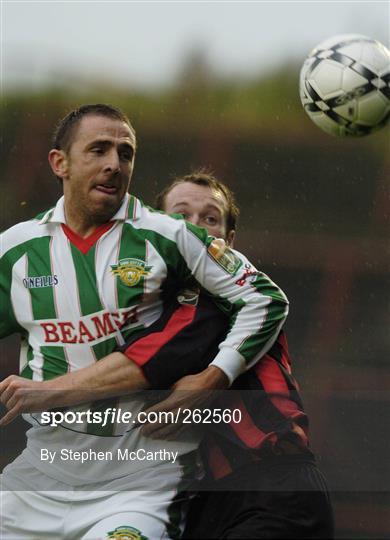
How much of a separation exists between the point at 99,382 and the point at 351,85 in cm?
137

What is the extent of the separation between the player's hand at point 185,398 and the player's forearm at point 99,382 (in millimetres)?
90

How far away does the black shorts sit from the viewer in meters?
2.84

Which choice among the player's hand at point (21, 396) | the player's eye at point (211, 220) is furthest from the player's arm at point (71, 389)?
the player's eye at point (211, 220)

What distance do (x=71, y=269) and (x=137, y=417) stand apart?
0.48 meters

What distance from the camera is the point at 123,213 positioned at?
3.16 metres

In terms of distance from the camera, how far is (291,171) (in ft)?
23.6

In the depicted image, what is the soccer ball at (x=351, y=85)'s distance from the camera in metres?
3.57

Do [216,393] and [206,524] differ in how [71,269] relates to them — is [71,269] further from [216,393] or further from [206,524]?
[206,524]

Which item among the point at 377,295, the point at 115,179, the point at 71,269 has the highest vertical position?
the point at 115,179

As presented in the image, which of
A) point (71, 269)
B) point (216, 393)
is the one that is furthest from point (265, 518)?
point (71, 269)

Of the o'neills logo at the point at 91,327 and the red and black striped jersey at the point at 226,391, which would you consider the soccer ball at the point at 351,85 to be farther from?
the o'neills logo at the point at 91,327

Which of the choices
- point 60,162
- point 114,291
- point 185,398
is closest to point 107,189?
point 60,162

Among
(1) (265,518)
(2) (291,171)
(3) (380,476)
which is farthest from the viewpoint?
(2) (291,171)

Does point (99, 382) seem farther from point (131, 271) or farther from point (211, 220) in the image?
point (211, 220)
